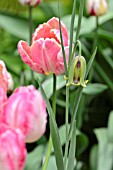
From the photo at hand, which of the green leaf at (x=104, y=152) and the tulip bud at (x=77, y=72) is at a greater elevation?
the tulip bud at (x=77, y=72)

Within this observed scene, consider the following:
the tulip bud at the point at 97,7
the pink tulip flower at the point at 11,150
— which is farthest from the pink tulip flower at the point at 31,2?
the pink tulip flower at the point at 11,150

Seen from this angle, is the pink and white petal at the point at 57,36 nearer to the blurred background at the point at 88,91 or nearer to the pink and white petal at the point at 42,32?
the pink and white petal at the point at 42,32

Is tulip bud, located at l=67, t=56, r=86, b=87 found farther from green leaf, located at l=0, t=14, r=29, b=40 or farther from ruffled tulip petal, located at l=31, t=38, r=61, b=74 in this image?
green leaf, located at l=0, t=14, r=29, b=40

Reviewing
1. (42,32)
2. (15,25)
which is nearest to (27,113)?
(42,32)

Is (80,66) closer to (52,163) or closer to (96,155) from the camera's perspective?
(52,163)

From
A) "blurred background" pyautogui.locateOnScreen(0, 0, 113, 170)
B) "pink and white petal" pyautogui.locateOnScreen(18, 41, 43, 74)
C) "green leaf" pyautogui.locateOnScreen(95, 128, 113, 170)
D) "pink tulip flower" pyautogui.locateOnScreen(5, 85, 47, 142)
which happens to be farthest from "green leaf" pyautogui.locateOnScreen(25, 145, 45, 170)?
"pink tulip flower" pyautogui.locateOnScreen(5, 85, 47, 142)
